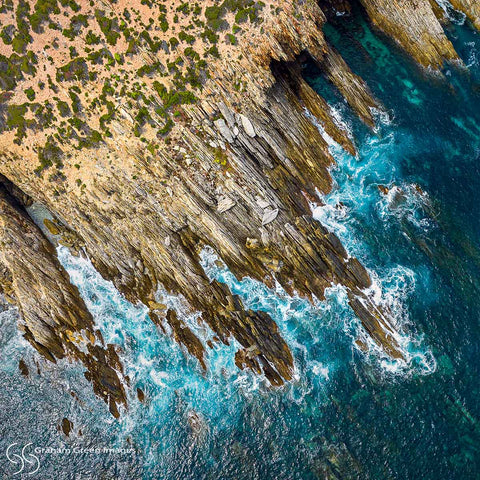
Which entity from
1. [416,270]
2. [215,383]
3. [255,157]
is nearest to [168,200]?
[255,157]

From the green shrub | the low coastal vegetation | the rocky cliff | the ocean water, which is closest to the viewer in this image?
the ocean water

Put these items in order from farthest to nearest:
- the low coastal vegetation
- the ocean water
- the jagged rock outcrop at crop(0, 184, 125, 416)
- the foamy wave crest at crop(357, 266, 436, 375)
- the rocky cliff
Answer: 1. the jagged rock outcrop at crop(0, 184, 125, 416)
2. the low coastal vegetation
3. the rocky cliff
4. the foamy wave crest at crop(357, 266, 436, 375)
5. the ocean water

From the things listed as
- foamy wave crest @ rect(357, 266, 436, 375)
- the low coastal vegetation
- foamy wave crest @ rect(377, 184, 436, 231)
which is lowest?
foamy wave crest @ rect(357, 266, 436, 375)

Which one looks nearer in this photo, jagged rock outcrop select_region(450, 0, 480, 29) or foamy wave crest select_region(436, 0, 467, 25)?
jagged rock outcrop select_region(450, 0, 480, 29)

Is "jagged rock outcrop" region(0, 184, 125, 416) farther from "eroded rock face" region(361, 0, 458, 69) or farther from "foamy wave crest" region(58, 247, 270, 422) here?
"eroded rock face" region(361, 0, 458, 69)

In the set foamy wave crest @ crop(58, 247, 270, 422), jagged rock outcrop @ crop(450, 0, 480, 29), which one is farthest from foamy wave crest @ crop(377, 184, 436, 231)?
jagged rock outcrop @ crop(450, 0, 480, 29)

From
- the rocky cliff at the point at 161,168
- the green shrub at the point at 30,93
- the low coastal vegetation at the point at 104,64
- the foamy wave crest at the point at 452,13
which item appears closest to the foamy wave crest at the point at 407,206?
the rocky cliff at the point at 161,168
